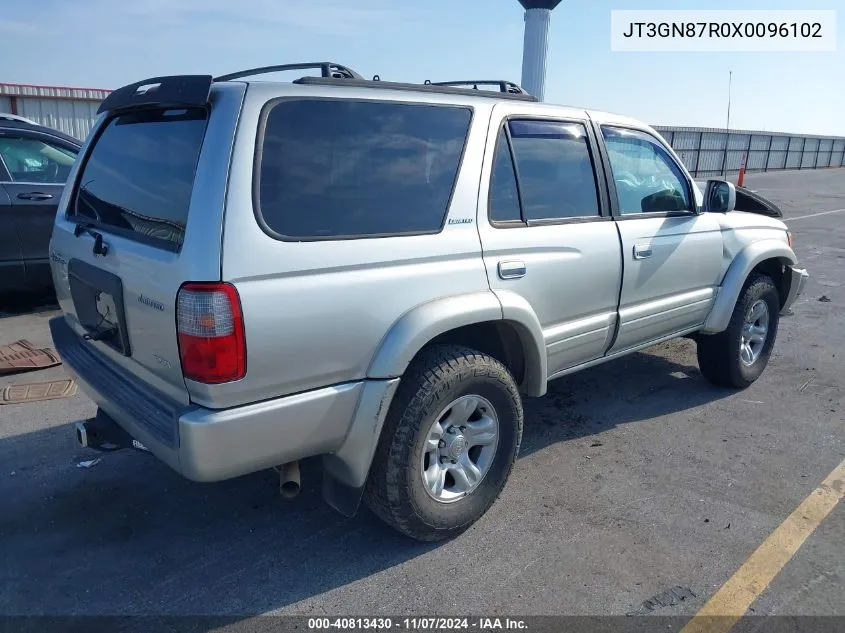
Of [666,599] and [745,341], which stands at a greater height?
[745,341]

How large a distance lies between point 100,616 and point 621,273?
9.87ft

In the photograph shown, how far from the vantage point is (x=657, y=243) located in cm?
404

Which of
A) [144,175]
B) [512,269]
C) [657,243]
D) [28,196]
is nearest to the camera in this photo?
[144,175]

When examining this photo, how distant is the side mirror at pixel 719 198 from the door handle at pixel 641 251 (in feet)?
2.63

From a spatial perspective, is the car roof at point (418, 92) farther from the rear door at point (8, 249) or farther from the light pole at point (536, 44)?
the light pole at point (536, 44)

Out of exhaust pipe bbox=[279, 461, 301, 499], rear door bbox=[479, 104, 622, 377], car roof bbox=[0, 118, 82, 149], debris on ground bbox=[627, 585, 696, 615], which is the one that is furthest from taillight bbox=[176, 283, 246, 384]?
car roof bbox=[0, 118, 82, 149]

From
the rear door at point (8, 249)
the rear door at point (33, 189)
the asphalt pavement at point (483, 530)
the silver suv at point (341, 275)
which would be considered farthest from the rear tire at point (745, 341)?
the rear door at point (8, 249)

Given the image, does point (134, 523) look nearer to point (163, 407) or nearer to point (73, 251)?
point (163, 407)

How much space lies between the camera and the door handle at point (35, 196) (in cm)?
598

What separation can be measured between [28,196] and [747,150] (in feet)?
117

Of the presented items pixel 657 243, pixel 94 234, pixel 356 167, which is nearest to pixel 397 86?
pixel 356 167

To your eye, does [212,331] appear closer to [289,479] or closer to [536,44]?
[289,479]

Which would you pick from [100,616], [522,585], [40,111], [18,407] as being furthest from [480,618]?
[40,111]

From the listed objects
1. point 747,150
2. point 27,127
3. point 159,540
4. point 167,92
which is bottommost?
point 159,540
